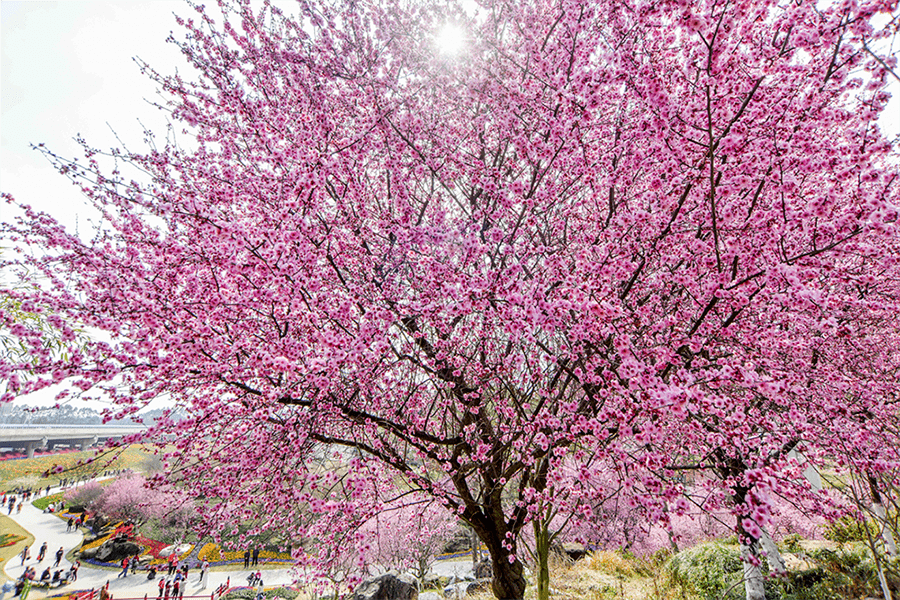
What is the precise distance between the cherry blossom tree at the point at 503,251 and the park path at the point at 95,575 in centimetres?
2267

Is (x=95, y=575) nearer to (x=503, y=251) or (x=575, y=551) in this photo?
(x=575, y=551)

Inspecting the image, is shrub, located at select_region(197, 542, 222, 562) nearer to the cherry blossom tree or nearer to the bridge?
the bridge

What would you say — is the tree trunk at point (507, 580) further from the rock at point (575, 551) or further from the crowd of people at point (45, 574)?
the crowd of people at point (45, 574)

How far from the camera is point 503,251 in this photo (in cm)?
412

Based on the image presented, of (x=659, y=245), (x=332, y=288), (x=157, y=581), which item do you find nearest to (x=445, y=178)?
(x=332, y=288)

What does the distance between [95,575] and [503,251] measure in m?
32.4

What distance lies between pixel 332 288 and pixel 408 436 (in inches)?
86.4

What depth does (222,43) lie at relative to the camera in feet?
16.8

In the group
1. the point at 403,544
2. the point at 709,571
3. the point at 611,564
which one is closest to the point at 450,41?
the point at 709,571

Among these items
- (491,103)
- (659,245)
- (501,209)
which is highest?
(491,103)

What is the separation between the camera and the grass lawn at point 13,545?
2174 centimetres

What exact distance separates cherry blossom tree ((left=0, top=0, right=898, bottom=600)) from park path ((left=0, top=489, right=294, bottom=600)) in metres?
22.7

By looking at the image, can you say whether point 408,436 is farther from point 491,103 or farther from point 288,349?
point 491,103

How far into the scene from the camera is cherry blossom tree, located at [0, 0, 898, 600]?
3162 mm
